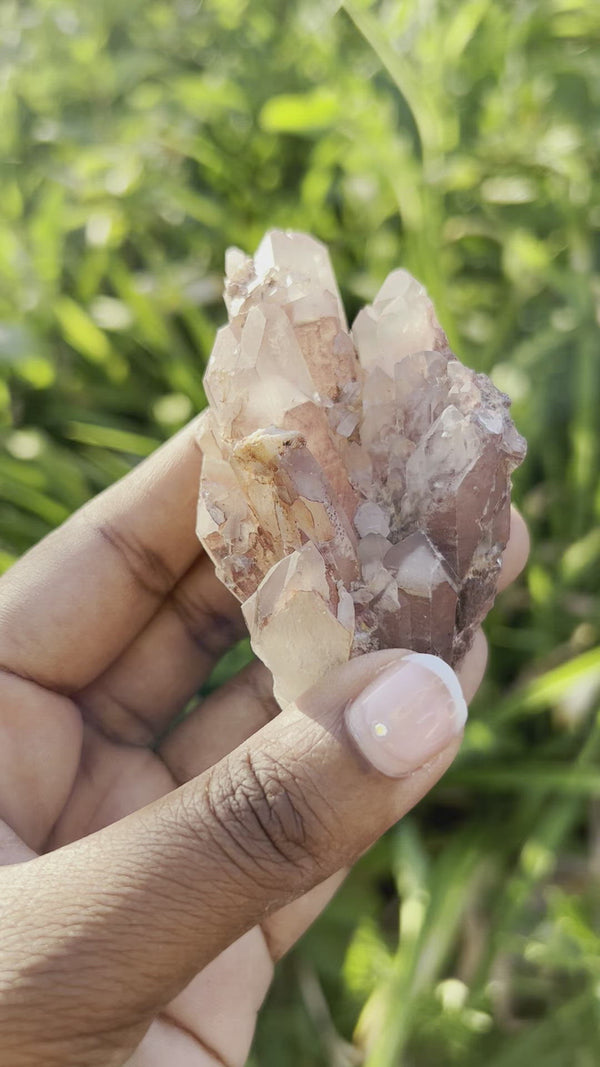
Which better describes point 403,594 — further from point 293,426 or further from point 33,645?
point 33,645

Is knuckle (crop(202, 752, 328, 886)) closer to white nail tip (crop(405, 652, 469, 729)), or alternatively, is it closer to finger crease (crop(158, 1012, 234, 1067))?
white nail tip (crop(405, 652, 469, 729))

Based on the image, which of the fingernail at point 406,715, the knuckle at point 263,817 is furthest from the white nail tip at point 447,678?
the knuckle at point 263,817

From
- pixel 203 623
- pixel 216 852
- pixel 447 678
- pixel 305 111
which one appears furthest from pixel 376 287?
pixel 216 852

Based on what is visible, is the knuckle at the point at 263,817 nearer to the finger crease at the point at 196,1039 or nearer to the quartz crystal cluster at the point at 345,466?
the quartz crystal cluster at the point at 345,466

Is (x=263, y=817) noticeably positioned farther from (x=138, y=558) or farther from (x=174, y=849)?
(x=138, y=558)

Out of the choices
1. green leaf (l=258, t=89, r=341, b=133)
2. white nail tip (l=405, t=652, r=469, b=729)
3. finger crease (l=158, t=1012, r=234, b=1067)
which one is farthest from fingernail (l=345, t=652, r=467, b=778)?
green leaf (l=258, t=89, r=341, b=133)

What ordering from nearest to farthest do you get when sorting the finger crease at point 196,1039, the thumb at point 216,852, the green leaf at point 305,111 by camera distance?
the thumb at point 216,852 → the finger crease at point 196,1039 → the green leaf at point 305,111
